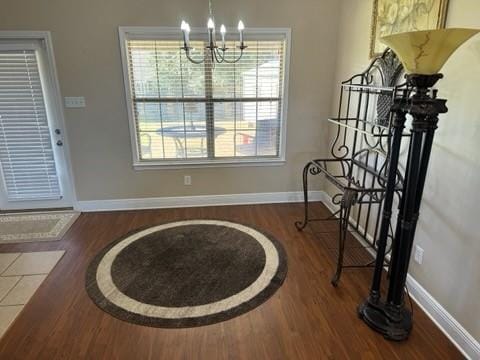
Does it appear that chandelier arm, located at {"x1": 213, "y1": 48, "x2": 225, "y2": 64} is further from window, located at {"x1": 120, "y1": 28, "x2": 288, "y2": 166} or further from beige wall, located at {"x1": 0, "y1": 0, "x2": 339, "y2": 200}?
beige wall, located at {"x1": 0, "y1": 0, "x2": 339, "y2": 200}

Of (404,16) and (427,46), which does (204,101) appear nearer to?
(404,16)

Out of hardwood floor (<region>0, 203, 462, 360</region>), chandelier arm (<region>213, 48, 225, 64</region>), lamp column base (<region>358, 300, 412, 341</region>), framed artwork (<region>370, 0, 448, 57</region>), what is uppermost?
framed artwork (<region>370, 0, 448, 57</region>)

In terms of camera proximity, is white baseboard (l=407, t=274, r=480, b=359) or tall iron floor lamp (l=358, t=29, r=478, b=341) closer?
tall iron floor lamp (l=358, t=29, r=478, b=341)

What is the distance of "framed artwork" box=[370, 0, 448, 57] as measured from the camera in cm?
204

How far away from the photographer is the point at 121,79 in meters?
3.56

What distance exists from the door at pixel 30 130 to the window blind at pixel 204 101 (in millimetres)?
910

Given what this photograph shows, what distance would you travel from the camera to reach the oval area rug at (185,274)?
2.28 m

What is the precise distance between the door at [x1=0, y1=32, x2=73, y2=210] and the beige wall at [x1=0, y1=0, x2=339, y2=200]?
0.16 meters

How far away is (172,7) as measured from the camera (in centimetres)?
341

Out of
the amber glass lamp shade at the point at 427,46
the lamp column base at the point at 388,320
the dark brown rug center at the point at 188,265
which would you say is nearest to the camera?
the amber glass lamp shade at the point at 427,46

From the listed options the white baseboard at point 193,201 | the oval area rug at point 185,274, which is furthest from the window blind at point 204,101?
the oval area rug at point 185,274

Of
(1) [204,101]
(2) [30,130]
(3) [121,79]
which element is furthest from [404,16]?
(2) [30,130]

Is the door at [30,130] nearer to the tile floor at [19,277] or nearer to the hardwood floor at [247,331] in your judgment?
the tile floor at [19,277]

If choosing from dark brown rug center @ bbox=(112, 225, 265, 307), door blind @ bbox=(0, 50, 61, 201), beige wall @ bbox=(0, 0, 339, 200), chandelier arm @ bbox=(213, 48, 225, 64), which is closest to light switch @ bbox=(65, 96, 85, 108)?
beige wall @ bbox=(0, 0, 339, 200)
